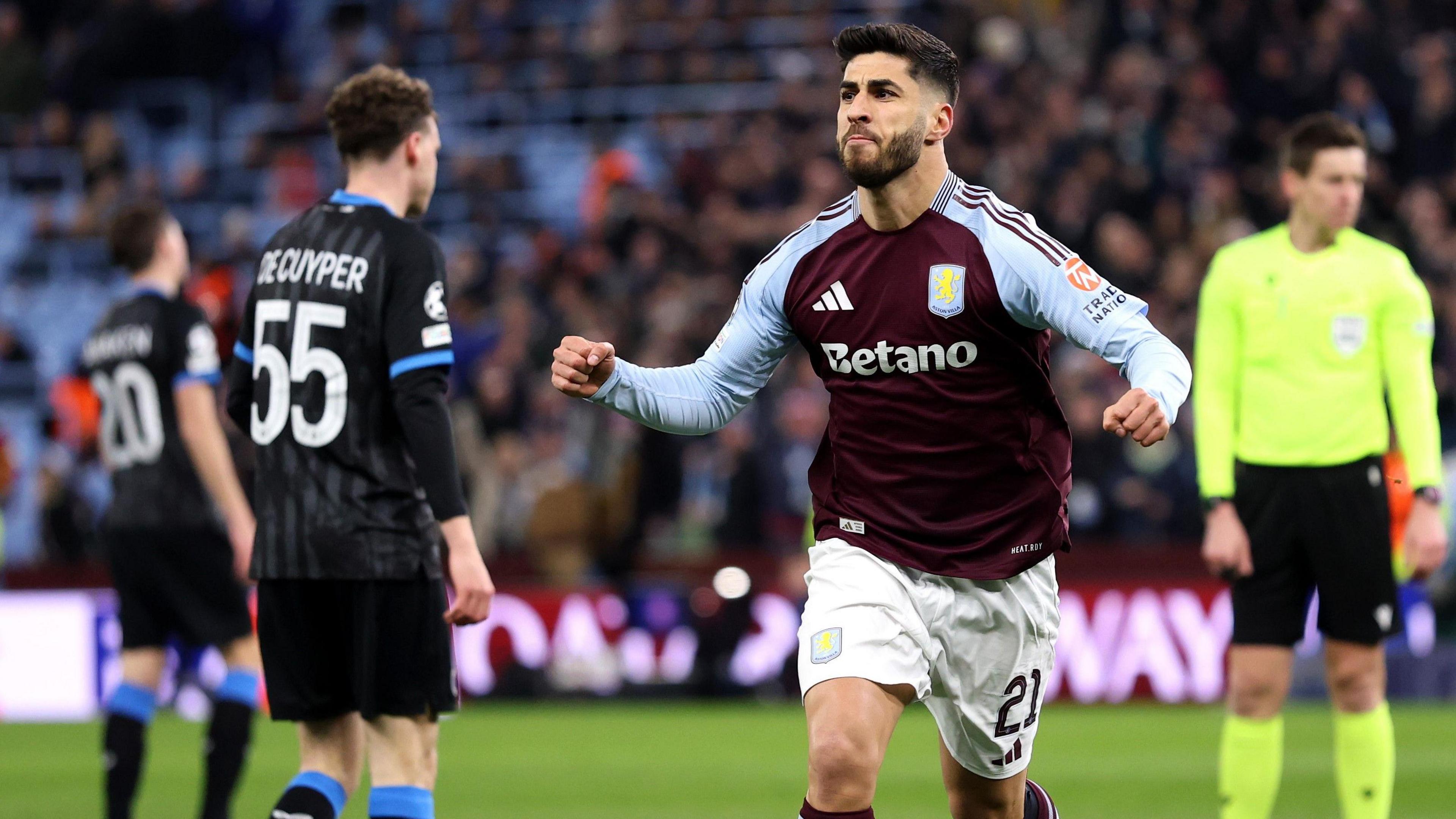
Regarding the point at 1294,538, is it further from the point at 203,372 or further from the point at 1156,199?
the point at 1156,199

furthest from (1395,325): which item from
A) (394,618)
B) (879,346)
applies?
(394,618)

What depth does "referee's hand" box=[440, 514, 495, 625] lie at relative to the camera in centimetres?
483

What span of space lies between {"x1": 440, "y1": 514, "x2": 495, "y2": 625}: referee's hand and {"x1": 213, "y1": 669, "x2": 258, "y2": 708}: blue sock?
93.1 inches

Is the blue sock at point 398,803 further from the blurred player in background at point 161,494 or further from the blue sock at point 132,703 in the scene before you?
the blue sock at point 132,703

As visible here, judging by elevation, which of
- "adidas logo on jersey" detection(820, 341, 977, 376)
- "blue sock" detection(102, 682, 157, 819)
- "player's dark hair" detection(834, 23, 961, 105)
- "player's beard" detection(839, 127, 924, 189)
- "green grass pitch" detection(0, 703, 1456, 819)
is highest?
"player's dark hair" detection(834, 23, 961, 105)

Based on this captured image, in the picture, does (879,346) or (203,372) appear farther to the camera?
(203,372)

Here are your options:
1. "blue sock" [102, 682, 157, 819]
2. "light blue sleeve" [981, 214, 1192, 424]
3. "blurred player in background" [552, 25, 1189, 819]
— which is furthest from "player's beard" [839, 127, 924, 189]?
"blue sock" [102, 682, 157, 819]

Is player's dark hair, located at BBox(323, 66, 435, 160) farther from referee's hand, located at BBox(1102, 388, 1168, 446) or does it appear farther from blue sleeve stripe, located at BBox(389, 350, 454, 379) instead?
referee's hand, located at BBox(1102, 388, 1168, 446)

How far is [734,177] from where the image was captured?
17359 millimetres

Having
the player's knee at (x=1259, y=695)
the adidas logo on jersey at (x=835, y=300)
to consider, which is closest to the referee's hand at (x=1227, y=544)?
the player's knee at (x=1259, y=695)

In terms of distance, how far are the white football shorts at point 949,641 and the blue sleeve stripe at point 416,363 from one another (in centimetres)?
113

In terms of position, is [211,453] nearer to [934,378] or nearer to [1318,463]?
[934,378]

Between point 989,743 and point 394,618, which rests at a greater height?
point 394,618

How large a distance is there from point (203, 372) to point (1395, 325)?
173 inches
